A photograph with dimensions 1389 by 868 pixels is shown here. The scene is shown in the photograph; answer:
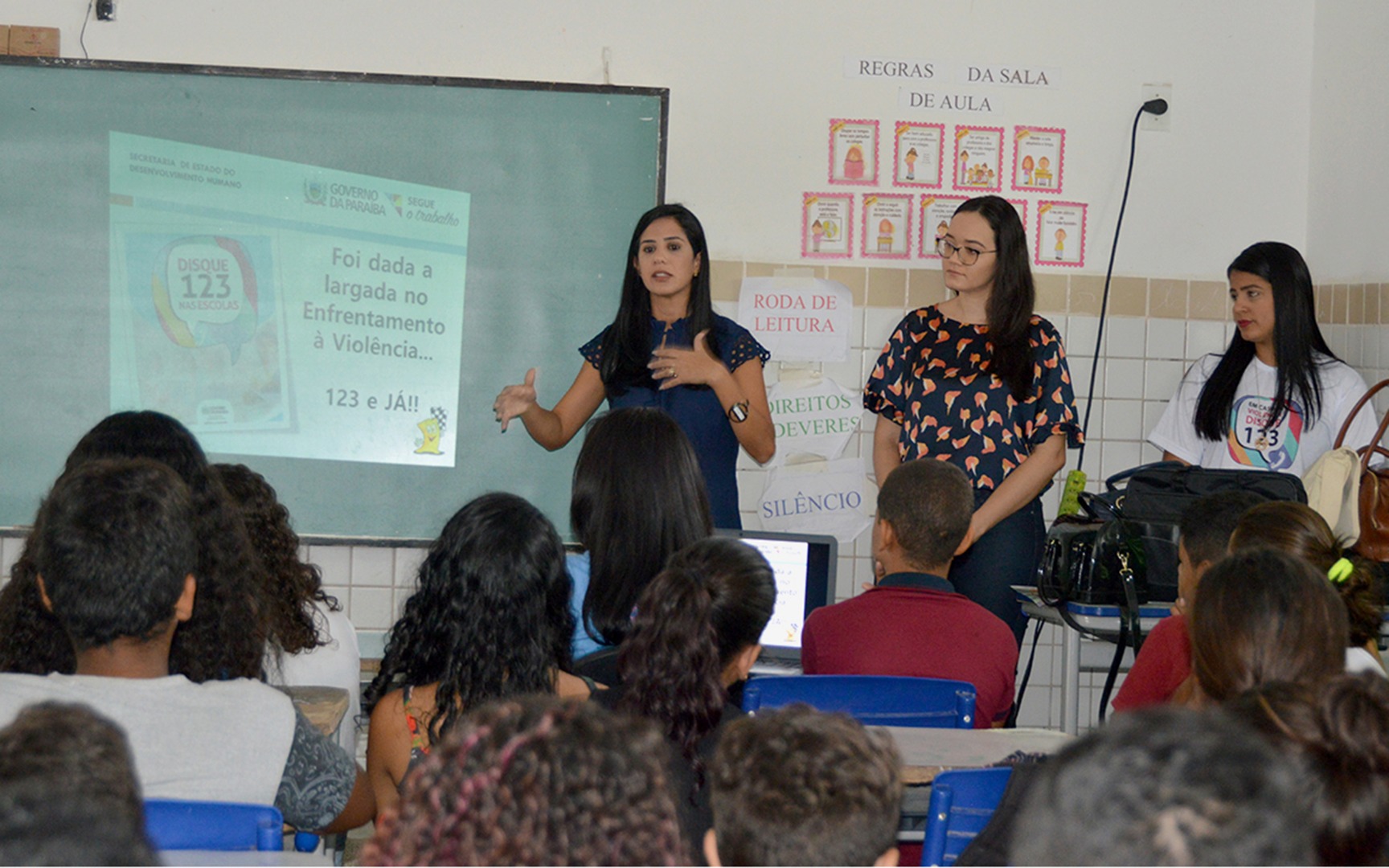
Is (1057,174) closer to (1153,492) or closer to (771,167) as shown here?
(771,167)

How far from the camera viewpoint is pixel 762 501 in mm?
4062

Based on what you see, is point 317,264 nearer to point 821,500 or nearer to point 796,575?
point 821,500

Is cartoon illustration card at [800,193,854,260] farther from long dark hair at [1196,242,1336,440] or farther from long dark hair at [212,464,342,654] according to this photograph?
long dark hair at [212,464,342,654]

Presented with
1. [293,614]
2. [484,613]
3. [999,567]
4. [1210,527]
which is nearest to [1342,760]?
[484,613]

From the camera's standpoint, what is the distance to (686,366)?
337 centimetres

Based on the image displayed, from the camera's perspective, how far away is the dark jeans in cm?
339

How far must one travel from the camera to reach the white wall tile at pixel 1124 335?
4125 millimetres

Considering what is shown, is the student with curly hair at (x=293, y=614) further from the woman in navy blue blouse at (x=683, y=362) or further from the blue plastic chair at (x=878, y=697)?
the woman in navy blue blouse at (x=683, y=362)

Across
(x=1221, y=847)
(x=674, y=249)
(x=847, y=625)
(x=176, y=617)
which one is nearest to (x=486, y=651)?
(x=176, y=617)

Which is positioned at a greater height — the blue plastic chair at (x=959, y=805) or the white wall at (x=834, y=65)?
the white wall at (x=834, y=65)

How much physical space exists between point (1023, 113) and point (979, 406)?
1.11m

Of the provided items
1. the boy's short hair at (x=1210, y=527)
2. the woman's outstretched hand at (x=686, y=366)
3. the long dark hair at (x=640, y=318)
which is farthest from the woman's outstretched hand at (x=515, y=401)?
the boy's short hair at (x=1210, y=527)

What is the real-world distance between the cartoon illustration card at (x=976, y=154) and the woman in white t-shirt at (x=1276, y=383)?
0.77 m

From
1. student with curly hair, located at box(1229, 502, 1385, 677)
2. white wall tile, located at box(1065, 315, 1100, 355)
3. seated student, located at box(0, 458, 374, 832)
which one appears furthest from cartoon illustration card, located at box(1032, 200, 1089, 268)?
seated student, located at box(0, 458, 374, 832)
